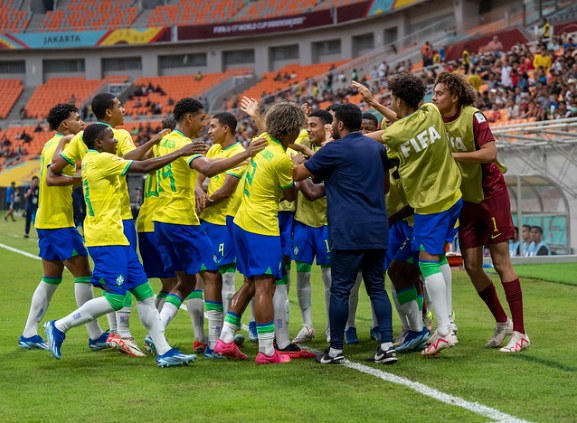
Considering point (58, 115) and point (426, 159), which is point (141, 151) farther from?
point (426, 159)

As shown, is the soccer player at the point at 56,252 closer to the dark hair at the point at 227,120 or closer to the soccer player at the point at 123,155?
the soccer player at the point at 123,155

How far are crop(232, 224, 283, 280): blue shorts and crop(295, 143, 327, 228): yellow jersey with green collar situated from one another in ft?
4.26

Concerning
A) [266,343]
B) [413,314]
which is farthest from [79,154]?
[413,314]

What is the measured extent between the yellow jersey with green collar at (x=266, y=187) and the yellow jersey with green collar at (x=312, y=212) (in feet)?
4.10

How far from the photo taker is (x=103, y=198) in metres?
5.75

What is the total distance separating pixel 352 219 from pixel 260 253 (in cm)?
77

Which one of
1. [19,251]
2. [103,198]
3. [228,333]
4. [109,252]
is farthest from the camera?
[19,251]

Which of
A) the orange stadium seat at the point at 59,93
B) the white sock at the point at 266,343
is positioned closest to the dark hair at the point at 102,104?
the white sock at the point at 266,343

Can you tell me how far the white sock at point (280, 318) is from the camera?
6145mm

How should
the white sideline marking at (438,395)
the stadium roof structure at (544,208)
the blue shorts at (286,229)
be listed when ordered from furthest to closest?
the stadium roof structure at (544,208) → the blue shorts at (286,229) → the white sideline marking at (438,395)

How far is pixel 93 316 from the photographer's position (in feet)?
18.7

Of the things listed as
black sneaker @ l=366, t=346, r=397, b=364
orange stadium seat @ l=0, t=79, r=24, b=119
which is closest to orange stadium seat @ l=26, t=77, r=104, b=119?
orange stadium seat @ l=0, t=79, r=24, b=119

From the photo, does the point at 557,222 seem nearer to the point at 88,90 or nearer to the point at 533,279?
the point at 533,279

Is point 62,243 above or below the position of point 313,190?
below
